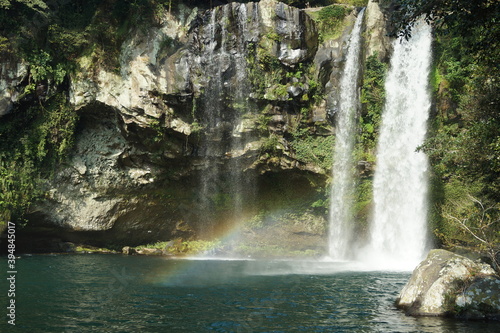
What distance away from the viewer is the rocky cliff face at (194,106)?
→ 20.5 meters

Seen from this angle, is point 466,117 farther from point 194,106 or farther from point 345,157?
point 194,106

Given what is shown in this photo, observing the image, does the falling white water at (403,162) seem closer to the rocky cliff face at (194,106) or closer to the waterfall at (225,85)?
the rocky cliff face at (194,106)

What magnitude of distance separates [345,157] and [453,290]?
13.3 meters

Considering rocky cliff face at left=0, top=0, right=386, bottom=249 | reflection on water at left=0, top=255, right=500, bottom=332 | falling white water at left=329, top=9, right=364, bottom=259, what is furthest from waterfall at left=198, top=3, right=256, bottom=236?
reflection on water at left=0, top=255, right=500, bottom=332

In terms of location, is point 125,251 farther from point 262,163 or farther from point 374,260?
point 374,260

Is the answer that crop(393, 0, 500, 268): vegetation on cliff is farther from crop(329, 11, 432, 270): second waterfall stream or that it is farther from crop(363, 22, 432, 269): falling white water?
crop(329, 11, 432, 270): second waterfall stream

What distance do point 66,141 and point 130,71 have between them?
4.86 metres

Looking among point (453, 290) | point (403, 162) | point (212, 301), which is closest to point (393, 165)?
point (403, 162)

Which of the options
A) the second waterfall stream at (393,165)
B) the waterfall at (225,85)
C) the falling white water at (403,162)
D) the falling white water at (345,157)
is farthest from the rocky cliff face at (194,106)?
the falling white water at (403,162)

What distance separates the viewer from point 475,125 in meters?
10.5

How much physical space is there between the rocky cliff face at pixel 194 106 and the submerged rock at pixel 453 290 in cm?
1255

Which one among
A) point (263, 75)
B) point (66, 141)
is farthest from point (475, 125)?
point (66, 141)

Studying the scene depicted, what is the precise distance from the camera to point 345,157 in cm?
2173

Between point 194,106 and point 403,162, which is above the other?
point 194,106
